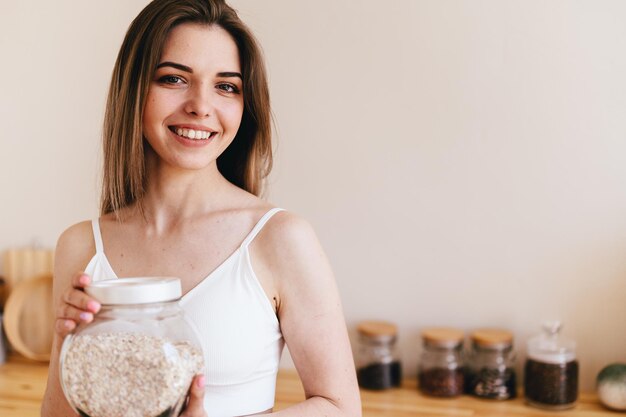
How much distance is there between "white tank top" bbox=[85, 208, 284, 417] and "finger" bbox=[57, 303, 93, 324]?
0.26 m

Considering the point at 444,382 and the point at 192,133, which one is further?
the point at 444,382

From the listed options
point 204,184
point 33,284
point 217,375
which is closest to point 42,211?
point 33,284

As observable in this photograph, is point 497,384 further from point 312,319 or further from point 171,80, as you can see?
point 171,80

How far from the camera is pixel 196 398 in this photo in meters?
0.85

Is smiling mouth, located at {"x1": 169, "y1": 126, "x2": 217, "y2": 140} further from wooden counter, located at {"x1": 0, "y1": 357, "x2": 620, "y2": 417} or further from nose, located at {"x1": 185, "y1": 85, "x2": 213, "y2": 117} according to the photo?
wooden counter, located at {"x1": 0, "y1": 357, "x2": 620, "y2": 417}

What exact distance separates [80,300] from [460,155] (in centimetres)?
137

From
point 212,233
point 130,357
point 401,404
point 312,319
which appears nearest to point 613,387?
point 401,404

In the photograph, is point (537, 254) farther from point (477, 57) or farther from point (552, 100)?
point (477, 57)

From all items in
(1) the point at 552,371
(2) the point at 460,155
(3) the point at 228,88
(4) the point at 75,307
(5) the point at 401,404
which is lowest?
(5) the point at 401,404

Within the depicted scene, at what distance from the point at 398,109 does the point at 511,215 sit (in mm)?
412

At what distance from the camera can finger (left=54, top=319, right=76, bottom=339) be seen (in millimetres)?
863

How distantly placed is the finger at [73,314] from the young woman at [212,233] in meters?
0.24

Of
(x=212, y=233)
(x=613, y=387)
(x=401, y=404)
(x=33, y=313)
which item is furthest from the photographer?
(x=33, y=313)

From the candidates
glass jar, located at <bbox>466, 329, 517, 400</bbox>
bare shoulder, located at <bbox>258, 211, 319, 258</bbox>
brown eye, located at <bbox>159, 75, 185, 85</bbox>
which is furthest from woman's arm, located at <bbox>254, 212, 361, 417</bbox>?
glass jar, located at <bbox>466, 329, 517, 400</bbox>
